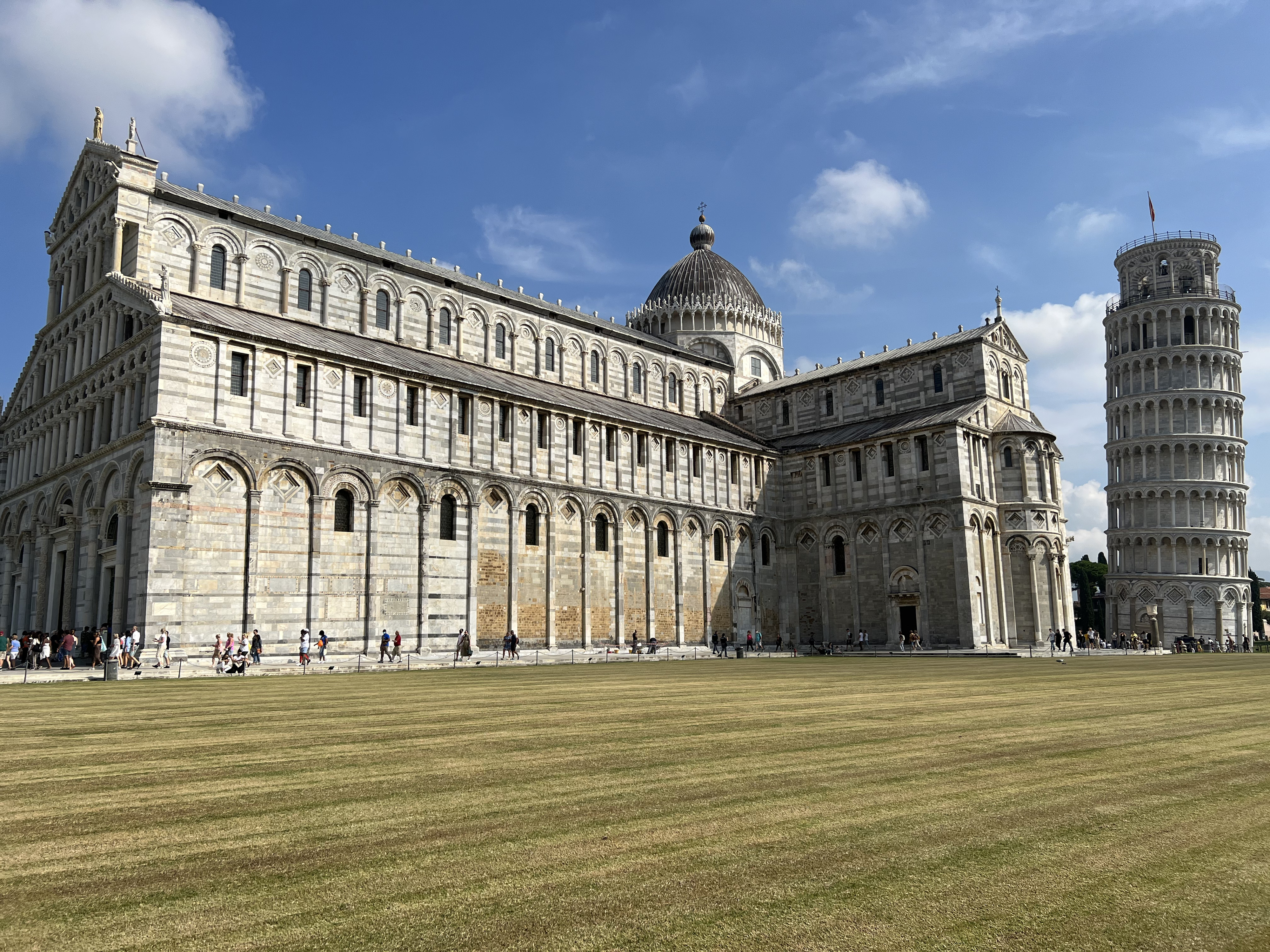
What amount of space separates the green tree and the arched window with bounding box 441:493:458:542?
245 feet

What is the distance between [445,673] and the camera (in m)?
27.8

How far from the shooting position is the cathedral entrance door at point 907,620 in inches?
1949

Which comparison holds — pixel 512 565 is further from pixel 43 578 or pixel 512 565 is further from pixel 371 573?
pixel 43 578

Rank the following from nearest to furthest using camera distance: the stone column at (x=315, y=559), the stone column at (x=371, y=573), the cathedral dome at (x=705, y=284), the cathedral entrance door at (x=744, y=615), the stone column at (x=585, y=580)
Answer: the stone column at (x=315, y=559)
the stone column at (x=371, y=573)
the stone column at (x=585, y=580)
the cathedral entrance door at (x=744, y=615)
the cathedral dome at (x=705, y=284)

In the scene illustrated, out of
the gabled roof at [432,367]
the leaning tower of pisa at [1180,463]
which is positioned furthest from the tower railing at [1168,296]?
the gabled roof at [432,367]

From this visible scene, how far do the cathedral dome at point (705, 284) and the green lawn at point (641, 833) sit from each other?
5686 cm

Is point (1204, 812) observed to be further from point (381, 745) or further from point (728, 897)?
point (381, 745)

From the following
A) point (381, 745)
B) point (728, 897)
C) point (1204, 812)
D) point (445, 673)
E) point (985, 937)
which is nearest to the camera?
point (985, 937)

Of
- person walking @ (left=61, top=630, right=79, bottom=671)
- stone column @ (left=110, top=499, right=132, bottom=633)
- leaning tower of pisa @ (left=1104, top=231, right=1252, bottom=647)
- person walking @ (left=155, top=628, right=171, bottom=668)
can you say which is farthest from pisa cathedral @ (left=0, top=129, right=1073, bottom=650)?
leaning tower of pisa @ (left=1104, top=231, right=1252, bottom=647)

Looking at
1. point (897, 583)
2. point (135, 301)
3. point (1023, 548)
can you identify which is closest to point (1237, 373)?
point (1023, 548)

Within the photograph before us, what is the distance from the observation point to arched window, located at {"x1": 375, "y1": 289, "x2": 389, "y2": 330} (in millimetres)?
45688

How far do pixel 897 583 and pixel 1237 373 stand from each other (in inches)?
1878

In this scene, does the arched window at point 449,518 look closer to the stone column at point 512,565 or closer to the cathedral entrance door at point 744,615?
the stone column at point 512,565

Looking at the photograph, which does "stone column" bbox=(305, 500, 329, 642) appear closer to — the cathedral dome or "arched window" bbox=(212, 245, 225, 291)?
"arched window" bbox=(212, 245, 225, 291)
